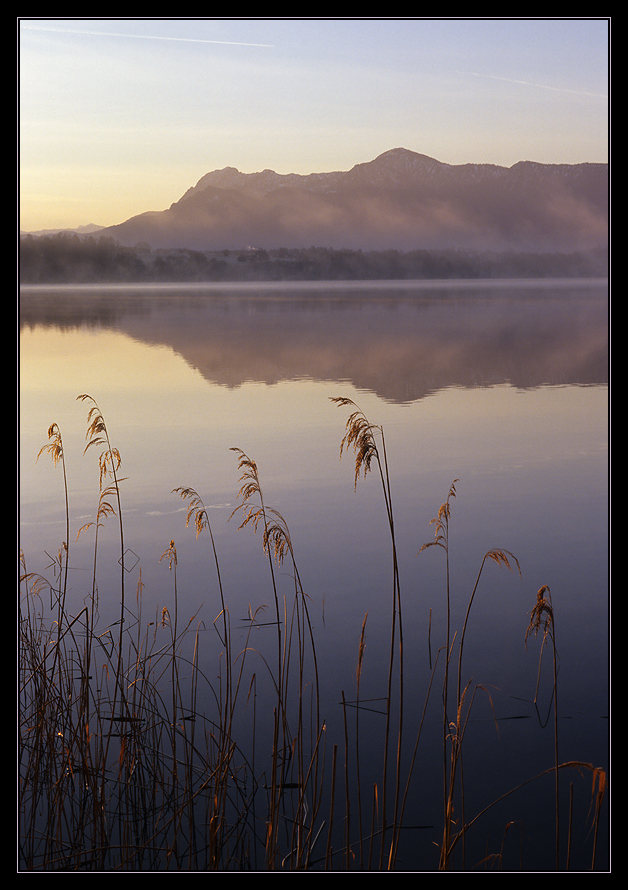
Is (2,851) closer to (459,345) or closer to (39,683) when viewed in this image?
(39,683)

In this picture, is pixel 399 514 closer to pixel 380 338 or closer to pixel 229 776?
pixel 229 776

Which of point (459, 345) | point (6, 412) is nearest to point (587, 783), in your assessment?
point (6, 412)

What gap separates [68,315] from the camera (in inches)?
1652

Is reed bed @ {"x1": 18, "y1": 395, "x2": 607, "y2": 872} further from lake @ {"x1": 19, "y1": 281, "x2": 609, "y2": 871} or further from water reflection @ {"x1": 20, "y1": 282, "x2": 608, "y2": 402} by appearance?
water reflection @ {"x1": 20, "y1": 282, "x2": 608, "y2": 402}

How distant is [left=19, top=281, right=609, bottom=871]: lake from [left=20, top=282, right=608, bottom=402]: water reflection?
0.72 feet

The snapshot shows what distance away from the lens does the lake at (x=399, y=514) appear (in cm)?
441

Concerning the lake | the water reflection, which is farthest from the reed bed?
the water reflection

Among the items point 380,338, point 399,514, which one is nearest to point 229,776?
point 399,514

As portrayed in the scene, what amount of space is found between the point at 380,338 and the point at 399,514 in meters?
21.3

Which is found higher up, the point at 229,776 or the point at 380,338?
the point at 380,338

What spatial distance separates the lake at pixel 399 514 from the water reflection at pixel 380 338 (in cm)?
22

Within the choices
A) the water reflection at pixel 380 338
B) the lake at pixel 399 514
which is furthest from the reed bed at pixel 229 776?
the water reflection at pixel 380 338

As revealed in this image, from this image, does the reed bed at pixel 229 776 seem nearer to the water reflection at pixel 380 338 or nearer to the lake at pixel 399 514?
the lake at pixel 399 514

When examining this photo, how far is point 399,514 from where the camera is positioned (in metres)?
7.98
